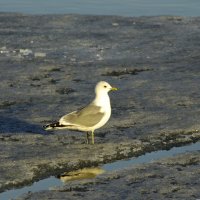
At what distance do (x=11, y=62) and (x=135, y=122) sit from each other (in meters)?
4.61

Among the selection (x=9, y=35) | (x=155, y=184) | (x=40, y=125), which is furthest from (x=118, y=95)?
(x=9, y=35)

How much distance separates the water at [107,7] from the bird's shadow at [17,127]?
1010cm

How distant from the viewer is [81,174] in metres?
9.18

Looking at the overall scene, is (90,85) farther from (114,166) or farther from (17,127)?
(114,166)

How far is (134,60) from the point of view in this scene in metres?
15.4

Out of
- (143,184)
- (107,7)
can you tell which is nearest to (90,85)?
(143,184)

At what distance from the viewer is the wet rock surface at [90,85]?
9.91 metres

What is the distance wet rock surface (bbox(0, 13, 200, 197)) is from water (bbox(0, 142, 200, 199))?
0.14m

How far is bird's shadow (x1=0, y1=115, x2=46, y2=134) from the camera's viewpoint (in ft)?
35.5

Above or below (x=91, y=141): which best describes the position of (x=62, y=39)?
above

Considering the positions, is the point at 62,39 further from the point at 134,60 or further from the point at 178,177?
the point at 178,177

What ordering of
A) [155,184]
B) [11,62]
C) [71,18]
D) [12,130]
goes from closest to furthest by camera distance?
[155,184] < [12,130] < [11,62] < [71,18]

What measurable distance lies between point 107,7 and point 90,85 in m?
9.11

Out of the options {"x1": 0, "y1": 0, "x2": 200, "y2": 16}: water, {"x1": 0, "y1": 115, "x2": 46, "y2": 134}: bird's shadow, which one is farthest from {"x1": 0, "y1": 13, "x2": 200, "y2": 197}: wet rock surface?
{"x1": 0, "y1": 0, "x2": 200, "y2": 16}: water
